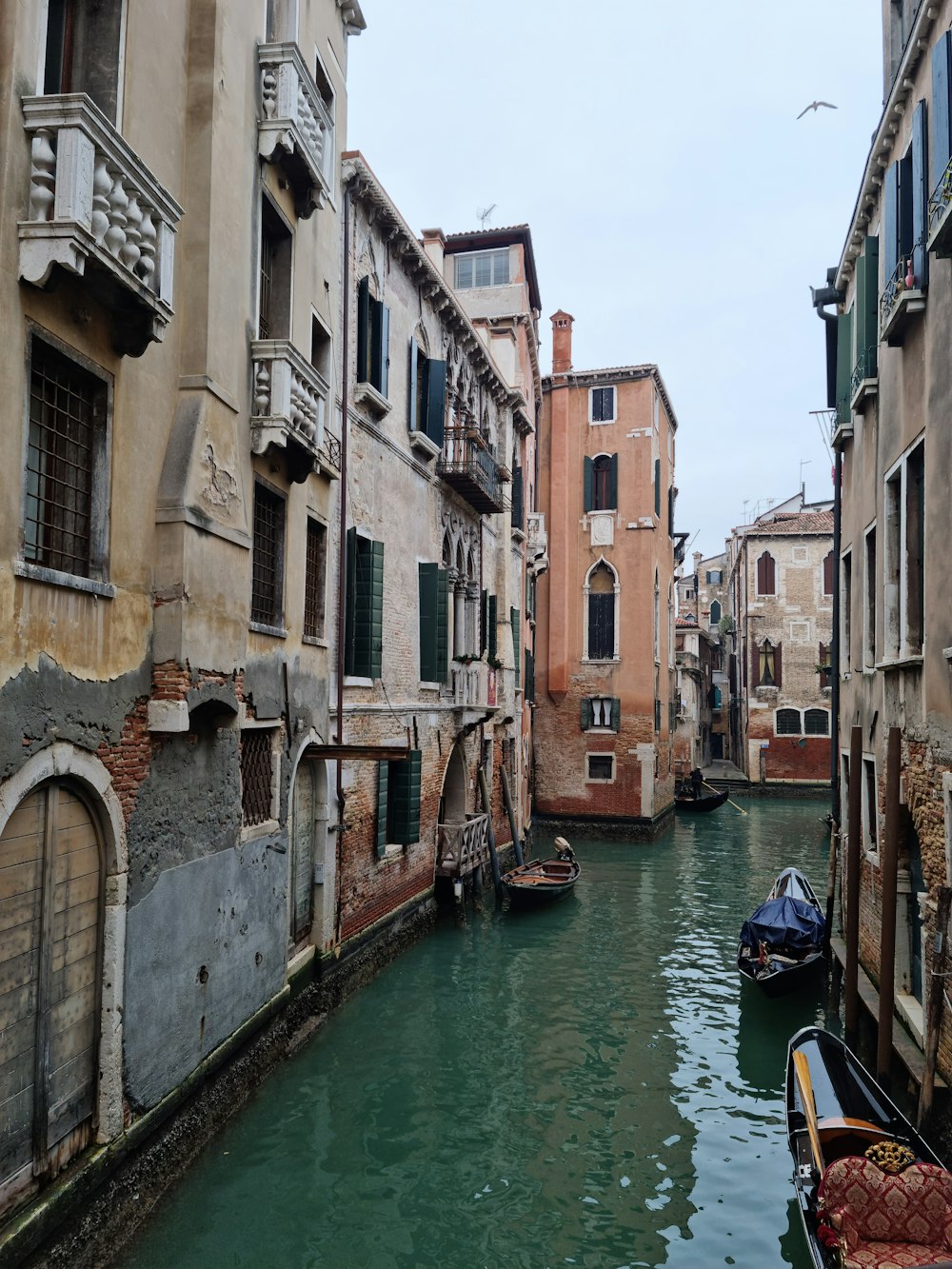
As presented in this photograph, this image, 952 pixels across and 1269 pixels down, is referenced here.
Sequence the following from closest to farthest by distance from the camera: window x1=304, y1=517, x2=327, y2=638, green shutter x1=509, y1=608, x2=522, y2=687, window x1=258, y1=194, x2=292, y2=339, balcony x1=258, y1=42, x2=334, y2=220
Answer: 1. balcony x1=258, y1=42, x2=334, y2=220
2. window x1=258, y1=194, x2=292, y2=339
3. window x1=304, y1=517, x2=327, y2=638
4. green shutter x1=509, y1=608, x2=522, y2=687

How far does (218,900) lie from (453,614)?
922 cm

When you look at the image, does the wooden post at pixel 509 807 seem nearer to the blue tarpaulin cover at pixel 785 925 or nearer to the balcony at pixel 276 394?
the blue tarpaulin cover at pixel 785 925

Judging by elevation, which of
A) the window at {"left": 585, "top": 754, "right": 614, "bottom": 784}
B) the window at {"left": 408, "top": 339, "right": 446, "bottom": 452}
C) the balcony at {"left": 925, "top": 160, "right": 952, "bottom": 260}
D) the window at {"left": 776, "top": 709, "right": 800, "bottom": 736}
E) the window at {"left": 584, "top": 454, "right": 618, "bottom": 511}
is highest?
the window at {"left": 584, "top": 454, "right": 618, "bottom": 511}

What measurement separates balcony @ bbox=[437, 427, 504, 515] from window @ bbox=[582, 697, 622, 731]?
9663 mm

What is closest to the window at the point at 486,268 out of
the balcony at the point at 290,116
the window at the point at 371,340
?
the window at the point at 371,340

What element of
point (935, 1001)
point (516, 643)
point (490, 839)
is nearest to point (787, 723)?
point (516, 643)

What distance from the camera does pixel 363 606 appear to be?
37.2 ft

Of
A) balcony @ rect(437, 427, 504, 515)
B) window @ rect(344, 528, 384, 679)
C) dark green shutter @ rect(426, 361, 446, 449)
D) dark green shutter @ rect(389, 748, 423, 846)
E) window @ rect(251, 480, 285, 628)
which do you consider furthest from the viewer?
balcony @ rect(437, 427, 504, 515)

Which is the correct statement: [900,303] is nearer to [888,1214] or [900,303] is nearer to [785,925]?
[888,1214]

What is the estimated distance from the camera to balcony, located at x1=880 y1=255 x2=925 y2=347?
784 cm

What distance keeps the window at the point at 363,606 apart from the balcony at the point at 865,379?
18.0 ft

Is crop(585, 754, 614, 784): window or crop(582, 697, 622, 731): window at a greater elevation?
crop(582, 697, 622, 731): window

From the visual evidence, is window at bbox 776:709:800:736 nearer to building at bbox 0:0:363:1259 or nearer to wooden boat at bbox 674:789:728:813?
wooden boat at bbox 674:789:728:813

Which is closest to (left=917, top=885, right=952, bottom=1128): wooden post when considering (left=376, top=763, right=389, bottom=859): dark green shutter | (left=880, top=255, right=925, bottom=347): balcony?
(left=880, top=255, right=925, bottom=347): balcony
